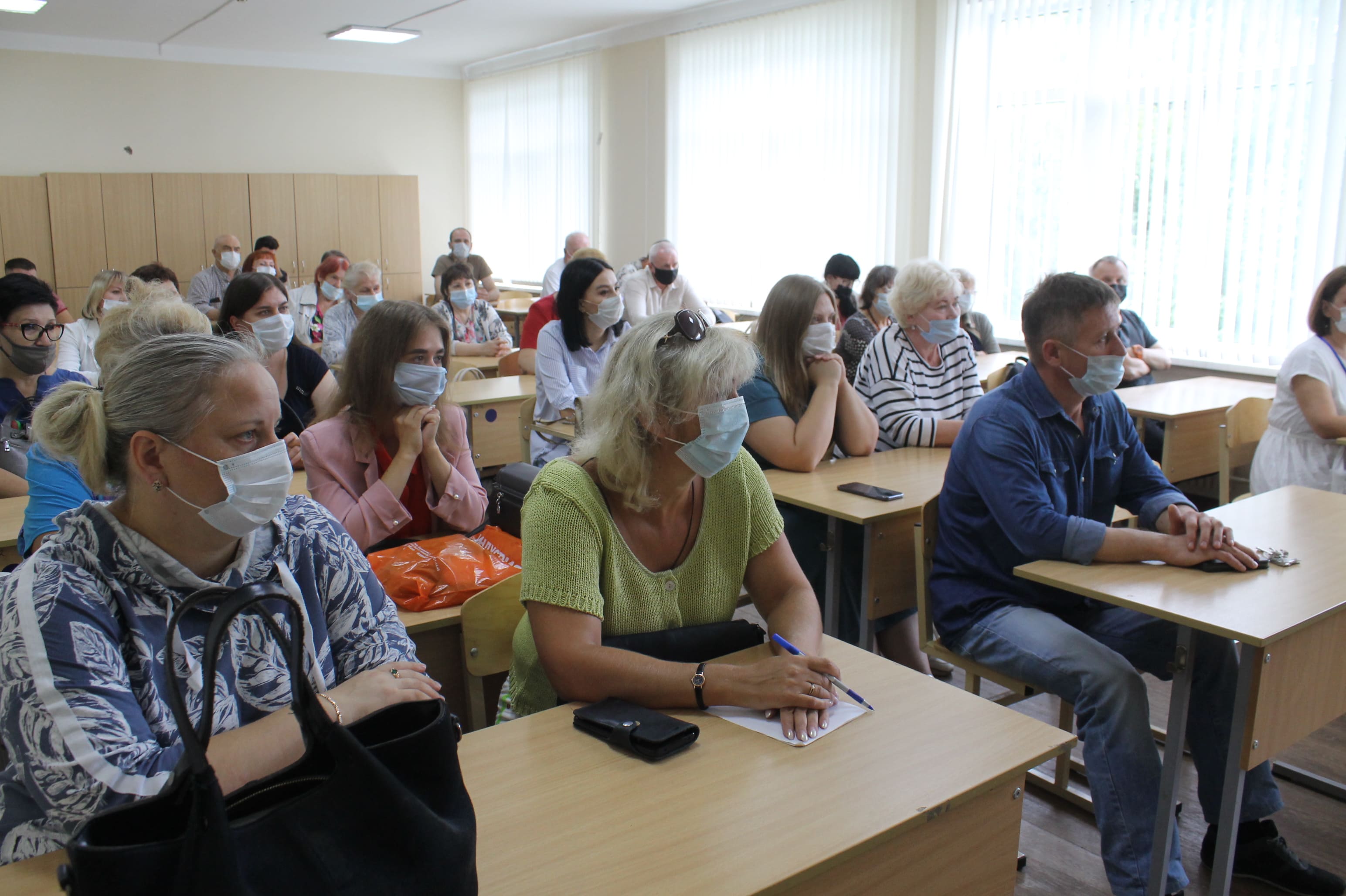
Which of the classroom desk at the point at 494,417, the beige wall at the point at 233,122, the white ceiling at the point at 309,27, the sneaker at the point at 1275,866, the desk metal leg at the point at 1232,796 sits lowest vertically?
the sneaker at the point at 1275,866


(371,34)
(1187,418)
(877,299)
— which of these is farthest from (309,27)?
(1187,418)

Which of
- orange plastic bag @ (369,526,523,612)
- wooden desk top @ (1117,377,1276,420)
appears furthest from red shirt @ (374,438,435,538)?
wooden desk top @ (1117,377,1276,420)

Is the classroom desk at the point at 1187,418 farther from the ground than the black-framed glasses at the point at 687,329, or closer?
closer

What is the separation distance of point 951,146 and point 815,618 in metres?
5.80

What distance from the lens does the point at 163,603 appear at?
1288 mm

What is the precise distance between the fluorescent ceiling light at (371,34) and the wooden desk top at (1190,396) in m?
7.67

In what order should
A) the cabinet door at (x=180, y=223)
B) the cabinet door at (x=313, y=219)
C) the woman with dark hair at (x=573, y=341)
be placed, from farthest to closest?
1. the cabinet door at (x=313, y=219)
2. the cabinet door at (x=180, y=223)
3. the woman with dark hair at (x=573, y=341)

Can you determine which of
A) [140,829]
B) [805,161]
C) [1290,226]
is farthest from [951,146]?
[140,829]

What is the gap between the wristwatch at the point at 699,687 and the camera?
1.60 metres

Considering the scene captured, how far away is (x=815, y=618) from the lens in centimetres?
188

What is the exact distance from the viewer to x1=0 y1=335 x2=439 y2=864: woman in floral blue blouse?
113cm

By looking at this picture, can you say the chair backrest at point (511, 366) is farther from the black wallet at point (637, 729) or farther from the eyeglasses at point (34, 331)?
the black wallet at point (637, 729)

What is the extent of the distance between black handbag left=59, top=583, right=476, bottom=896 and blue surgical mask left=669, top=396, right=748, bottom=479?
0.85m

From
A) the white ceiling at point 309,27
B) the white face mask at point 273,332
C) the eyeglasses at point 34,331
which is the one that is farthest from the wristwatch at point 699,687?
the white ceiling at point 309,27
